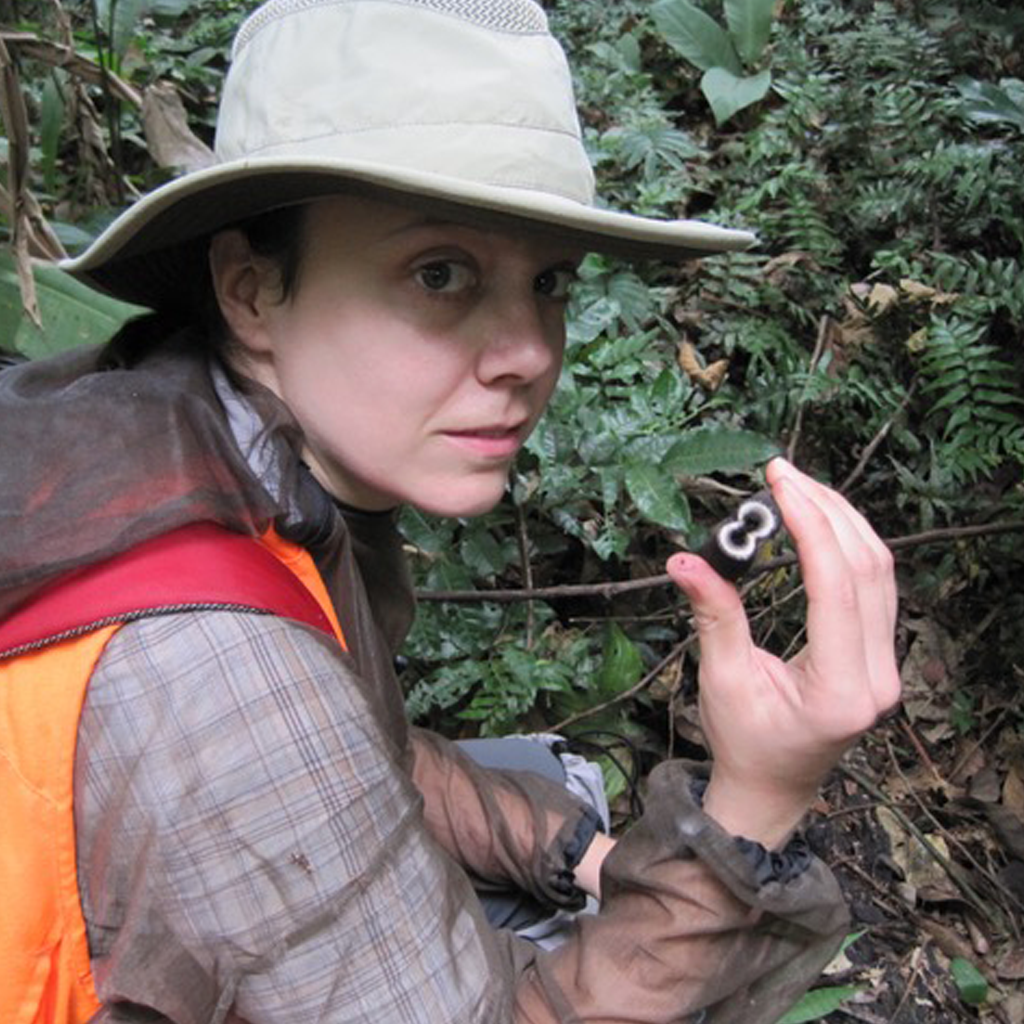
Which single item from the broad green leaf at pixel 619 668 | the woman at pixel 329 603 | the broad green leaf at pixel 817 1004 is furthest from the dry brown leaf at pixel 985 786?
the woman at pixel 329 603

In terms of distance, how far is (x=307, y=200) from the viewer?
51.0 inches

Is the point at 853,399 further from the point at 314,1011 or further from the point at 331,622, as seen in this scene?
the point at 314,1011

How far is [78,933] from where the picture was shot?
1.12 m

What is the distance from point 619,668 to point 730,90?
2.78m

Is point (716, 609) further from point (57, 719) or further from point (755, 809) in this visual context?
point (57, 719)

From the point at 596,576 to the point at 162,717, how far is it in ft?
7.39

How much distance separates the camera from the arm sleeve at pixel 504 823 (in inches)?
80.0

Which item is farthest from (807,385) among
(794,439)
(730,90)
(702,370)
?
(730,90)

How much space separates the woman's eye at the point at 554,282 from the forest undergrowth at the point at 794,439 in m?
1.01

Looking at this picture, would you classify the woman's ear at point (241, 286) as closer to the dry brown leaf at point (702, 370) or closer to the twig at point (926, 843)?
A: the twig at point (926, 843)

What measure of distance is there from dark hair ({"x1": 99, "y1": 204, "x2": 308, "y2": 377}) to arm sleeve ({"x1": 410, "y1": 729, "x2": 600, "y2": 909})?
94 centimetres

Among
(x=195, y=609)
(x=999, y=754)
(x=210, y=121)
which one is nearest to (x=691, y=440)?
(x=999, y=754)

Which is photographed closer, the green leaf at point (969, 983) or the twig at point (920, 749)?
the green leaf at point (969, 983)

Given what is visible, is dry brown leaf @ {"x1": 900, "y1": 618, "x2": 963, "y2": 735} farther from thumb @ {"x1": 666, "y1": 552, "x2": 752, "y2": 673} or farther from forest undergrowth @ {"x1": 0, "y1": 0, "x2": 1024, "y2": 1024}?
thumb @ {"x1": 666, "y1": 552, "x2": 752, "y2": 673}
